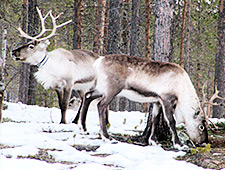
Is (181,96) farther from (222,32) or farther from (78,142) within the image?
(222,32)

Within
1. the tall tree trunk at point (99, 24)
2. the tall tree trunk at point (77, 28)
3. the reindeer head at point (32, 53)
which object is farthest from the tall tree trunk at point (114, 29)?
the reindeer head at point (32, 53)

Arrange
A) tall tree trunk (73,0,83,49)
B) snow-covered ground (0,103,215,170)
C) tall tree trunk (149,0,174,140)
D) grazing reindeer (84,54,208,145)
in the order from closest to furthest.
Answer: snow-covered ground (0,103,215,170) < grazing reindeer (84,54,208,145) < tall tree trunk (149,0,174,140) < tall tree trunk (73,0,83,49)

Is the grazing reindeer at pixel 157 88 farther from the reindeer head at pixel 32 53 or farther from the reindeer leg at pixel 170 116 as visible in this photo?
the reindeer head at pixel 32 53

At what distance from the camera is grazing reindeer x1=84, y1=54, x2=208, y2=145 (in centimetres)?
542

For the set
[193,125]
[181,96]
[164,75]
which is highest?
[164,75]

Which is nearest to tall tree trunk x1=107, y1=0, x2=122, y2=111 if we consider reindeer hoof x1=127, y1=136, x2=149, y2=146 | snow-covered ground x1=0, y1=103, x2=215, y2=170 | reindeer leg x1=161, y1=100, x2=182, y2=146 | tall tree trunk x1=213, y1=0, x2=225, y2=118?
tall tree trunk x1=213, y1=0, x2=225, y2=118

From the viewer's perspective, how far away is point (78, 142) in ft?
17.0

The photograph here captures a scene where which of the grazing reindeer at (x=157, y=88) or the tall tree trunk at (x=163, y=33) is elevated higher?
the tall tree trunk at (x=163, y=33)

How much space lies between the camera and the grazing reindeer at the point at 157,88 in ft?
17.8

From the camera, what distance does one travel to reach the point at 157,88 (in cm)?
546

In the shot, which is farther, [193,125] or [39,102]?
[39,102]

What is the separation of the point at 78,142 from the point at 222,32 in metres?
8.96

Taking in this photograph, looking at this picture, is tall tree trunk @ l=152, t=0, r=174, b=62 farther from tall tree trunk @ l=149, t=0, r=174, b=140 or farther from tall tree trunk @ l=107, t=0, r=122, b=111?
tall tree trunk @ l=107, t=0, r=122, b=111

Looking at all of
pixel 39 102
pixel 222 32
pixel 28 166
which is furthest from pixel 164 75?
pixel 39 102
